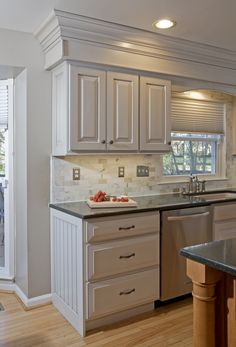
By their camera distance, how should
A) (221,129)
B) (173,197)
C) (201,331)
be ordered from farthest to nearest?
(221,129)
(173,197)
(201,331)

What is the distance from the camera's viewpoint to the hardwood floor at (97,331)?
2.32 m

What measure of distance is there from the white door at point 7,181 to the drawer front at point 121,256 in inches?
45.8

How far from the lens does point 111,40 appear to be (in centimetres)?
273

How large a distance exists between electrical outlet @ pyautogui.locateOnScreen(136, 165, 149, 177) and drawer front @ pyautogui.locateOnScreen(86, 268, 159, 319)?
103cm

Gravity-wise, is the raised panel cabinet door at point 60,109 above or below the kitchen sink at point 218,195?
above

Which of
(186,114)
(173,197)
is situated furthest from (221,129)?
(173,197)

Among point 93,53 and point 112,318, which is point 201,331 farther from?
point 93,53

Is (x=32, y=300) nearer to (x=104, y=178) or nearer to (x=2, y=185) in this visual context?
(x=2, y=185)

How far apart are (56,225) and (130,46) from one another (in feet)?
5.50

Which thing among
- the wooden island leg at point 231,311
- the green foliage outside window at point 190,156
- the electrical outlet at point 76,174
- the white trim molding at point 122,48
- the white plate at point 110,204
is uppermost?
the white trim molding at point 122,48

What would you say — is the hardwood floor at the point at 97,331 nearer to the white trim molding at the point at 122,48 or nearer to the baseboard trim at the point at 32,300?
the baseboard trim at the point at 32,300

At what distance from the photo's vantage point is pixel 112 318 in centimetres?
260

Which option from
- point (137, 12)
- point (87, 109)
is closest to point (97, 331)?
point (87, 109)

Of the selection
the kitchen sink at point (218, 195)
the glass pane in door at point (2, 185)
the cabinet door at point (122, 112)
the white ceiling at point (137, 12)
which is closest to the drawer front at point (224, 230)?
the kitchen sink at point (218, 195)
